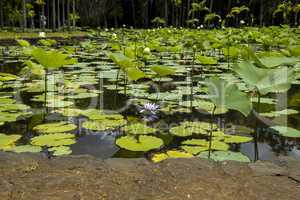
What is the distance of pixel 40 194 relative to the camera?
1.64 meters

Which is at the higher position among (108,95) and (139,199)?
(108,95)

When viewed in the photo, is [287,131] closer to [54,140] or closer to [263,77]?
[263,77]

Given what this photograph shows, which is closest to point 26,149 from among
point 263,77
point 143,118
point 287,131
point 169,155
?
point 169,155

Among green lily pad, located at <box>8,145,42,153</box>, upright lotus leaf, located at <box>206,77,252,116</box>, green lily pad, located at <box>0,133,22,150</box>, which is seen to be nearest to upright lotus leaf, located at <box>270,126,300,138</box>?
upright lotus leaf, located at <box>206,77,252,116</box>

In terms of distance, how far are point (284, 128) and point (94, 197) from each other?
170 centimetres

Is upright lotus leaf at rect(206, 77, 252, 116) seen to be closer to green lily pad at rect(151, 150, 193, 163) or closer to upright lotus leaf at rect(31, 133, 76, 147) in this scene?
green lily pad at rect(151, 150, 193, 163)

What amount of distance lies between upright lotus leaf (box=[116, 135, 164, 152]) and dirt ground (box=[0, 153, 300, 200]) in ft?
0.64

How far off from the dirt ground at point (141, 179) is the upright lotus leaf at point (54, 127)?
59 cm

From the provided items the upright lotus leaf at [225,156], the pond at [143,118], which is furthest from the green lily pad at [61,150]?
the upright lotus leaf at [225,156]

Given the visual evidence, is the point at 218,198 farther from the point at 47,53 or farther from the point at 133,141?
the point at 47,53

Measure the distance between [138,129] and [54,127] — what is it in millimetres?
672

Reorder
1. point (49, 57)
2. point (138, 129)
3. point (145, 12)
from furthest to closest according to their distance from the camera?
point (145, 12), point (49, 57), point (138, 129)

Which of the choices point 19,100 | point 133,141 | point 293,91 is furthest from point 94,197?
point 293,91

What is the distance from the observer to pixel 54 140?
251cm
